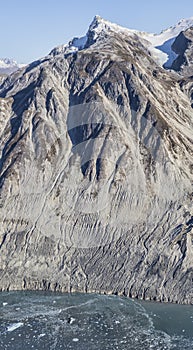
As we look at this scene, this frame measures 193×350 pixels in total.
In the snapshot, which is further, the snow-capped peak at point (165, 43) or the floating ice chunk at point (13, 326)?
the snow-capped peak at point (165, 43)

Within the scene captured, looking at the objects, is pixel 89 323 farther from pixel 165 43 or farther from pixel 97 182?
pixel 165 43

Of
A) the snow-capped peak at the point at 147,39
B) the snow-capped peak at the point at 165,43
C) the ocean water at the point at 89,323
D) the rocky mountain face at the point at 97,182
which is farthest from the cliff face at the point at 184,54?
the ocean water at the point at 89,323

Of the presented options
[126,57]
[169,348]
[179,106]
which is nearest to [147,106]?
[179,106]

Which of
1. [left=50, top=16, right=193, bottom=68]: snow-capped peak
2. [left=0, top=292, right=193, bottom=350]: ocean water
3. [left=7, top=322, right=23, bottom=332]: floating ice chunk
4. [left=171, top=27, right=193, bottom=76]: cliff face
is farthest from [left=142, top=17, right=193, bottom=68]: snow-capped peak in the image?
[left=7, top=322, right=23, bottom=332]: floating ice chunk

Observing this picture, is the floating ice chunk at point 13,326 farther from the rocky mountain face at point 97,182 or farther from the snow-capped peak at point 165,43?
the snow-capped peak at point 165,43

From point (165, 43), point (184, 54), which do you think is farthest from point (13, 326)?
point (165, 43)

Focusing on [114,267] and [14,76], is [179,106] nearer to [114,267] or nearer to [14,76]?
[114,267]
